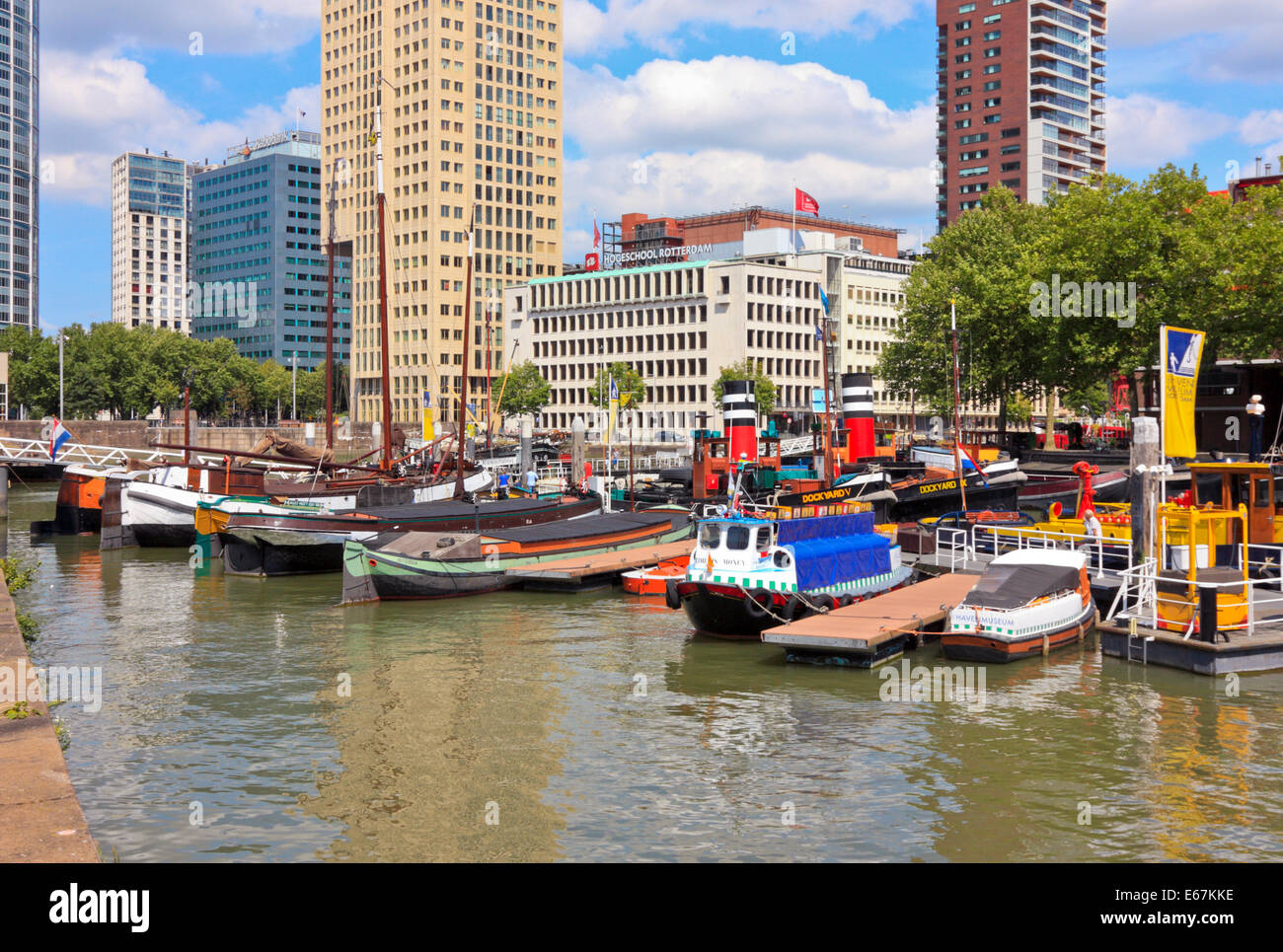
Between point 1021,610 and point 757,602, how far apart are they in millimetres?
6690

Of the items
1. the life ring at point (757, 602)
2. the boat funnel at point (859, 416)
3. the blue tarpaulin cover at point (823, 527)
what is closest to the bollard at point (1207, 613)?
the blue tarpaulin cover at point (823, 527)

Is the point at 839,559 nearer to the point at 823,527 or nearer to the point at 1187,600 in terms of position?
the point at 823,527

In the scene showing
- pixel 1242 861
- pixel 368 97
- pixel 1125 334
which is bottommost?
pixel 1242 861

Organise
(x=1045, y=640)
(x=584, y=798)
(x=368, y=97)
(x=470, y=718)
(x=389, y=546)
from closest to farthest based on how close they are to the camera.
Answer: (x=584, y=798) < (x=470, y=718) < (x=1045, y=640) < (x=389, y=546) < (x=368, y=97)

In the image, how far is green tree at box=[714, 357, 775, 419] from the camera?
13612 cm

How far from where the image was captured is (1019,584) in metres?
30.4

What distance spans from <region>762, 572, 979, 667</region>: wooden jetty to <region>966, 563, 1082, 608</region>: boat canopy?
4.42ft

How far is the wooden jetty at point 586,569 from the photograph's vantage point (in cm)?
4425

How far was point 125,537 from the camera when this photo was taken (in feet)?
193

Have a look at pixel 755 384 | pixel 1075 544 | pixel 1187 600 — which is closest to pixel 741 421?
pixel 1075 544
